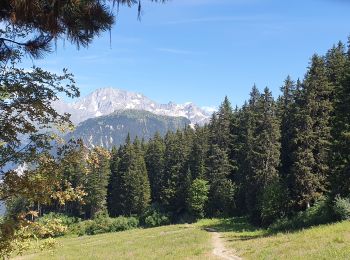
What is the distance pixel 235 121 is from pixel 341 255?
200 feet

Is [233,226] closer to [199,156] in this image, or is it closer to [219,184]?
[219,184]

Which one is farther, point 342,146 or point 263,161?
point 263,161

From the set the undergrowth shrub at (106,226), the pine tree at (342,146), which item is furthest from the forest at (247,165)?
the undergrowth shrub at (106,226)

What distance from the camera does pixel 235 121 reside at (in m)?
79.7

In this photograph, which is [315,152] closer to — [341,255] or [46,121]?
[341,255]

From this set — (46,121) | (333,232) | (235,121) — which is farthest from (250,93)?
(46,121)

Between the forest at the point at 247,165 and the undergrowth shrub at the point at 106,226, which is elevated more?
the forest at the point at 247,165

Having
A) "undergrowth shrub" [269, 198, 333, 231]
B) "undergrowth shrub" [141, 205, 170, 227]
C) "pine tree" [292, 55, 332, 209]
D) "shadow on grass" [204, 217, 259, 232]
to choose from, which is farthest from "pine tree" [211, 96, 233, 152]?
"undergrowth shrub" [269, 198, 333, 231]

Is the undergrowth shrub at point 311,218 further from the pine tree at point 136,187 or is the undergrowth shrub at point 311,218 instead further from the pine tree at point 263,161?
the pine tree at point 136,187

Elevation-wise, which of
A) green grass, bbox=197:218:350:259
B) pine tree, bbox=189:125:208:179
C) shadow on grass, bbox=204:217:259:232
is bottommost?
shadow on grass, bbox=204:217:259:232

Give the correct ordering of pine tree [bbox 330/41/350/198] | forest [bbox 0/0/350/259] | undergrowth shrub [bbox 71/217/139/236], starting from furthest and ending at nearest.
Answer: undergrowth shrub [bbox 71/217/139/236]
pine tree [bbox 330/41/350/198]
forest [bbox 0/0/350/259]

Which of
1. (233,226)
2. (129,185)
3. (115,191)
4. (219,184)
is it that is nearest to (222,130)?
(219,184)

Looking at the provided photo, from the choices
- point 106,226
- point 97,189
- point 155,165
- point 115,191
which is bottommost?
point 106,226

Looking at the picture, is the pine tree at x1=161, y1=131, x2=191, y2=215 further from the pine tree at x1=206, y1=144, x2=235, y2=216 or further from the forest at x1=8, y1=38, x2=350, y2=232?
the pine tree at x1=206, y1=144, x2=235, y2=216
